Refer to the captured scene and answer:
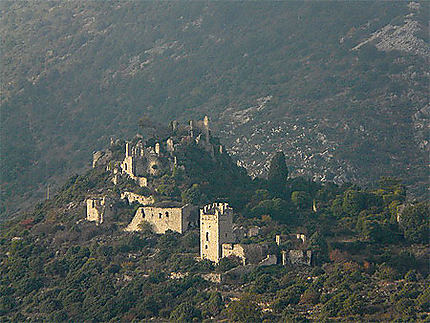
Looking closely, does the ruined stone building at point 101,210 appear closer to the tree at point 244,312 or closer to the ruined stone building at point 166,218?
the ruined stone building at point 166,218

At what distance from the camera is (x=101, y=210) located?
308 ft

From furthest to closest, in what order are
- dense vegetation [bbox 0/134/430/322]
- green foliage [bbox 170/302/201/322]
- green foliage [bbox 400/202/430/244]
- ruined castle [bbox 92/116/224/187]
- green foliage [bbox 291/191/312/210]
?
ruined castle [bbox 92/116/224/187], green foliage [bbox 291/191/312/210], green foliage [bbox 400/202/430/244], dense vegetation [bbox 0/134/430/322], green foliage [bbox 170/302/201/322]

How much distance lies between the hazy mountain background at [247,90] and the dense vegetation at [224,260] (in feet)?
129

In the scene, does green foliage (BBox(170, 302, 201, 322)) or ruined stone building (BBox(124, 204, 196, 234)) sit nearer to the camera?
green foliage (BBox(170, 302, 201, 322))

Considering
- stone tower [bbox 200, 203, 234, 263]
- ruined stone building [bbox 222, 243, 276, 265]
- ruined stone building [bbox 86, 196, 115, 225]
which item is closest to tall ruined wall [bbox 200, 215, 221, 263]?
stone tower [bbox 200, 203, 234, 263]

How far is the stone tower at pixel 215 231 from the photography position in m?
82.6

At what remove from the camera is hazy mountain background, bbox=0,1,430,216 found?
493 feet

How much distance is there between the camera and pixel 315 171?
140750mm

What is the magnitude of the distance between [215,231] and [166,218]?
7.74m

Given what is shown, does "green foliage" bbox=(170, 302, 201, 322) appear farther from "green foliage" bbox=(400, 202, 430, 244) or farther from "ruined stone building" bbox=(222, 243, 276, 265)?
"green foliage" bbox=(400, 202, 430, 244)

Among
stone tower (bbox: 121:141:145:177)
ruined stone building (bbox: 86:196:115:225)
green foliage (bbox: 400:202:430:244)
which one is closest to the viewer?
green foliage (bbox: 400:202:430:244)

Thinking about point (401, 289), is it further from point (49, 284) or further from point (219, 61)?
point (219, 61)

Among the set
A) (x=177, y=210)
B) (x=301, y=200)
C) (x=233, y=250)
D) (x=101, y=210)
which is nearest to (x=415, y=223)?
(x=301, y=200)

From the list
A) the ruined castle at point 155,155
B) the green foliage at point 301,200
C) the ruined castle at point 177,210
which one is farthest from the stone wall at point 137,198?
the green foliage at point 301,200
